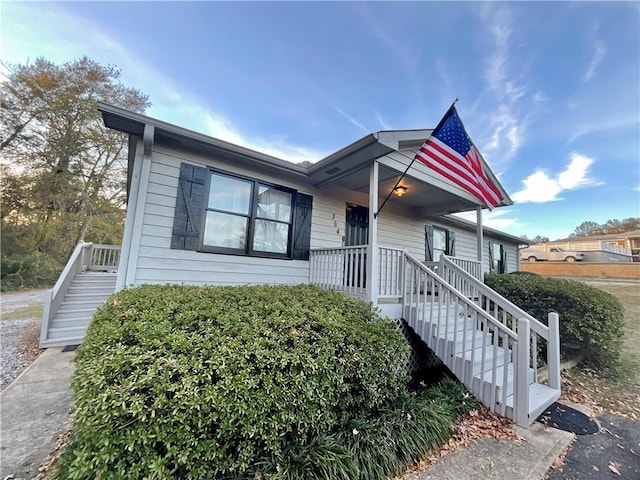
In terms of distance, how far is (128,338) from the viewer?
2.13 meters

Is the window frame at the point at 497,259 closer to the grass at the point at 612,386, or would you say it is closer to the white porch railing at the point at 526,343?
the grass at the point at 612,386

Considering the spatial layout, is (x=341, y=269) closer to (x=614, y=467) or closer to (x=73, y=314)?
(x=614, y=467)

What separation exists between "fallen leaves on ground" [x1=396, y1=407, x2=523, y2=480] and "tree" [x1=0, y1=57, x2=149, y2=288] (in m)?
18.7

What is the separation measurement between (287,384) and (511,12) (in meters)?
9.58

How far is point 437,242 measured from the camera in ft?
31.6

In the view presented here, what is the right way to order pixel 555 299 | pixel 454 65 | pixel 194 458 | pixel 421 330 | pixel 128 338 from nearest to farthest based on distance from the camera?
pixel 194 458 → pixel 128 338 → pixel 421 330 → pixel 555 299 → pixel 454 65

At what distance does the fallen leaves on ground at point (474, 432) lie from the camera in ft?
8.46

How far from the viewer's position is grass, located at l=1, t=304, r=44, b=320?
850cm

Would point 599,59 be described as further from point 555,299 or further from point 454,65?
point 555,299

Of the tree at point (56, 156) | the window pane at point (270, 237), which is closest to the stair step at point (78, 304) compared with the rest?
the window pane at point (270, 237)

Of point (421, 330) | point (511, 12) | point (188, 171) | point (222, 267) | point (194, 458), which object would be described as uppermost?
point (511, 12)

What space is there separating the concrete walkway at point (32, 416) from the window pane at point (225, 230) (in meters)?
2.78

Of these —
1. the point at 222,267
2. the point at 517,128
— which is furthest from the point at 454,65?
the point at 222,267

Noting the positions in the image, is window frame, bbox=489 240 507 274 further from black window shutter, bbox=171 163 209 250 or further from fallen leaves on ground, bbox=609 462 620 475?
black window shutter, bbox=171 163 209 250
